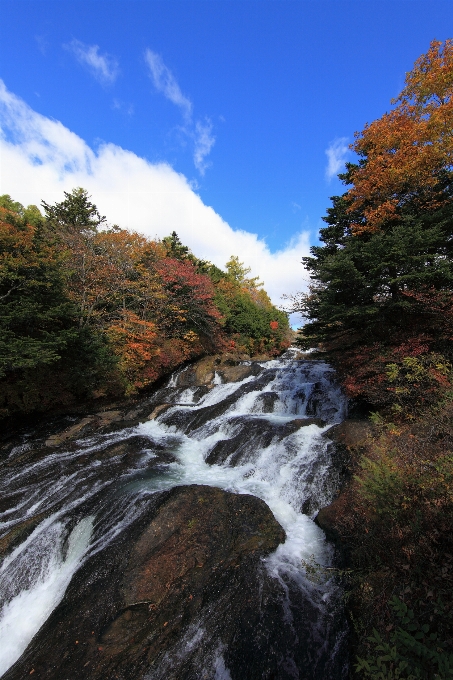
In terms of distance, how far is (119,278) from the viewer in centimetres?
1805

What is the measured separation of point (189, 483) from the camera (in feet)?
26.5

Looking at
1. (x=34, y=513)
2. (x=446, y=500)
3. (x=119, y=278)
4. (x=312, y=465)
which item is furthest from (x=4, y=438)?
(x=446, y=500)

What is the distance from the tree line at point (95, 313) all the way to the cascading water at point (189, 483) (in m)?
3.33

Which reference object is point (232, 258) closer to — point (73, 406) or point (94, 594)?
point (73, 406)

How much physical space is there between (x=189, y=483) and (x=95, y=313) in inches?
411

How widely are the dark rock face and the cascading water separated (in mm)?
169

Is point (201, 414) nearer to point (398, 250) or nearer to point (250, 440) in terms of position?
point (250, 440)

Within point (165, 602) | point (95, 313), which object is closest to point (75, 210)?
point (95, 313)

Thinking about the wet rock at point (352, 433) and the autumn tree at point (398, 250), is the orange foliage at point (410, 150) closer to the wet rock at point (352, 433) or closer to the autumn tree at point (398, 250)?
the autumn tree at point (398, 250)

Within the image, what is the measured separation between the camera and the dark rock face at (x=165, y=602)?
3775 mm

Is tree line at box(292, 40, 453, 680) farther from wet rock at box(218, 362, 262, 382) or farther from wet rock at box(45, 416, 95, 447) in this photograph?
wet rock at box(45, 416, 95, 447)

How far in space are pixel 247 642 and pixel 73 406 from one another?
45.3ft

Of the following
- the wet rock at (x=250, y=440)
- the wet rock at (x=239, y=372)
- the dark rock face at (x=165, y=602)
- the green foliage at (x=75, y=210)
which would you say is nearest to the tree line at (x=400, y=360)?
the dark rock face at (x=165, y=602)

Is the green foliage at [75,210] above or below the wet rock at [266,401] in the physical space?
above
